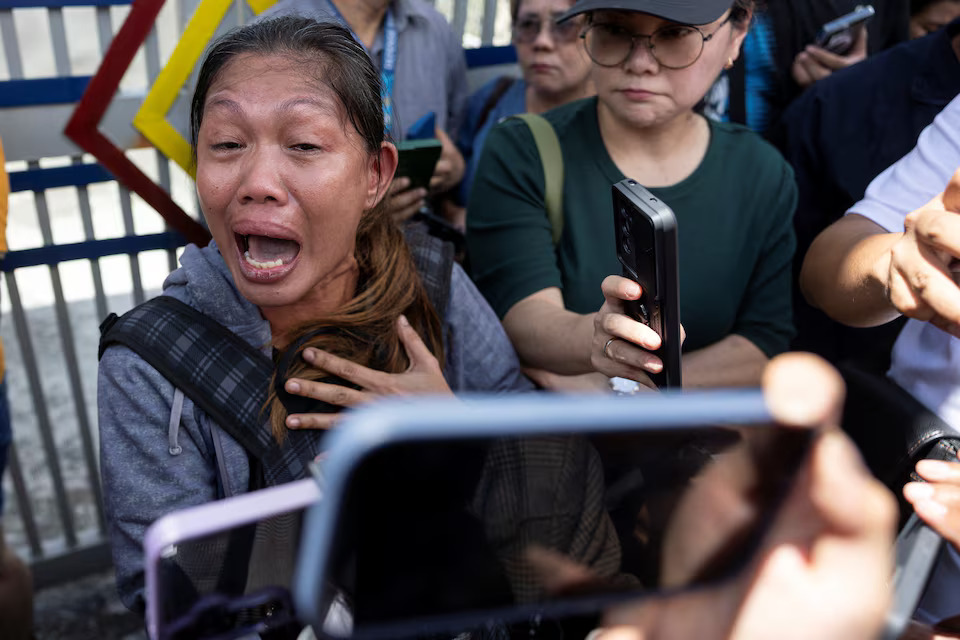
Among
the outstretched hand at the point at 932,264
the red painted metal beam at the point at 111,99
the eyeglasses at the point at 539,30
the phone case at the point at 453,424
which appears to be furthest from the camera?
the eyeglasses at the point at 539,30

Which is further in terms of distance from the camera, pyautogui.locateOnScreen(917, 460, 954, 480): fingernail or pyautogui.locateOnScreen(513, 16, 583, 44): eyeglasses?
pyautogui.locateOnScreen(513, 16, 583, 44): eyeglasses

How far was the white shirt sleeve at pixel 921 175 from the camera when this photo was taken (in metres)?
1.54

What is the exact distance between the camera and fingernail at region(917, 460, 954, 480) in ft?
3.85

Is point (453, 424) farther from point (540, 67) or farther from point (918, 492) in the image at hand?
point (540, 67)

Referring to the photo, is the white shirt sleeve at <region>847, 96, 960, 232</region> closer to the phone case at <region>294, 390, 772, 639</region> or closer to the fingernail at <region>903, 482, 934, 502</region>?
the fingernail at <region>903, 482, 934, 502</region>

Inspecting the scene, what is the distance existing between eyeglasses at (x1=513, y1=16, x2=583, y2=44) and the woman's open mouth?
1450 mm

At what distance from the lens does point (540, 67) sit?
2.62 m

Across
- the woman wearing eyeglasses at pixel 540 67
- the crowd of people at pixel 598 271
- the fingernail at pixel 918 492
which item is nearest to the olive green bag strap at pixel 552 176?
the crowd of people at pixel 598 271

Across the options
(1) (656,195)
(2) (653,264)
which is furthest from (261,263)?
(1) (656,195)

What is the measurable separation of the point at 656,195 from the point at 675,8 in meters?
0.43

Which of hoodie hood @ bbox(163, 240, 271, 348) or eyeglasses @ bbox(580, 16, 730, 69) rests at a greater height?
eyeglasses @ bbox(580, 16, 730, 69)

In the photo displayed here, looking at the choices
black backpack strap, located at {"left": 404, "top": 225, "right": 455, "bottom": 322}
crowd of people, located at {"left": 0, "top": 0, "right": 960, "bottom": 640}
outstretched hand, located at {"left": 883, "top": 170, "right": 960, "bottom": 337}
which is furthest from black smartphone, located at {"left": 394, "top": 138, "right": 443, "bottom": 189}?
outstretched hand, located at {"left": 883, "top": 170, "right": 960, "bottom": 337}

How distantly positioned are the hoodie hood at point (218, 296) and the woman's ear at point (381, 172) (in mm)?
323

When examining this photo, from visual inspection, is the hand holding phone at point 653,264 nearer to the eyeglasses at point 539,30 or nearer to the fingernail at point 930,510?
the fingernail at point 930,510
